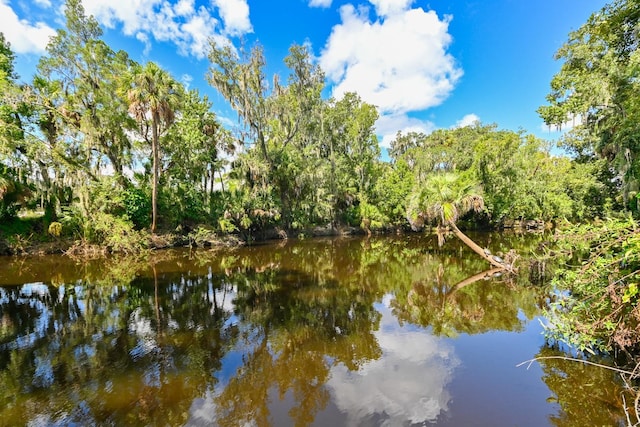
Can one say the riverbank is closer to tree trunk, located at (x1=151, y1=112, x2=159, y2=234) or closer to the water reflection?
tree trunk, located at (x1=151, y1=112, x2=159, y2=234)

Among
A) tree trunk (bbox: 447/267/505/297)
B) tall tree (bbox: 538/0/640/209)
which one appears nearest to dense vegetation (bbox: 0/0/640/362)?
tall tree (bbox: 538/0/640/209)

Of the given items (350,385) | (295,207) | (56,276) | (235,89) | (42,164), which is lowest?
(350,385)

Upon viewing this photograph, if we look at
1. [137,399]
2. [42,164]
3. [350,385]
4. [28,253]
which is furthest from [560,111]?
[28,253]

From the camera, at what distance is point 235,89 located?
23328 millimetres

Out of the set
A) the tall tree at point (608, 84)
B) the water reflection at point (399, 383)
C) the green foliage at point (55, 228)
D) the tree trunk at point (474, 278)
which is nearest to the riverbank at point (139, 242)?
the green foliage at point (55, 228)

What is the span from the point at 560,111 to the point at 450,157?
26.9 meters

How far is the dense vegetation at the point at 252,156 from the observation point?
13.8 meters

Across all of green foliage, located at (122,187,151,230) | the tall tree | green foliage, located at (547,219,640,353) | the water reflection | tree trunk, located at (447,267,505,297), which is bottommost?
the water reflection

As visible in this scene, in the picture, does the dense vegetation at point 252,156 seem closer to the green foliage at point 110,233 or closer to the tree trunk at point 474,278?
the green foliage at point 110,233

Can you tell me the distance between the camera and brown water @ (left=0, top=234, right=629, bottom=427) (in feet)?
14.4

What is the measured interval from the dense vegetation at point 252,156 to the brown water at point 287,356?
25.4ft

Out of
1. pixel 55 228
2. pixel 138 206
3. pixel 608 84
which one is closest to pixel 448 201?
pixel 608 84

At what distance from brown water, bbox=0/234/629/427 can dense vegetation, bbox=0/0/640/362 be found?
7756mm

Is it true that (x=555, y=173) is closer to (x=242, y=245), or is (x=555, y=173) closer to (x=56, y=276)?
(x=242, y=245)
